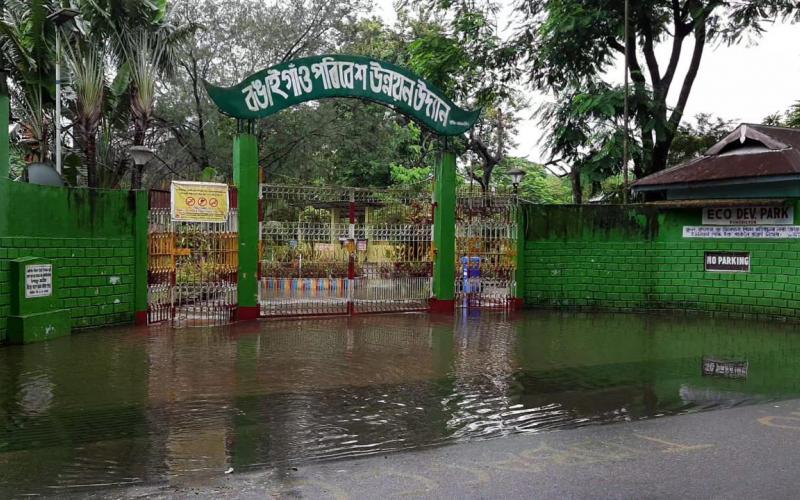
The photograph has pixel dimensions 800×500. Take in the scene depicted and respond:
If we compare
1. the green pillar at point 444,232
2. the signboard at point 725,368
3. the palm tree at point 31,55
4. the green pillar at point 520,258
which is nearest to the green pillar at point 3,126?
the palm tree at point 31,55

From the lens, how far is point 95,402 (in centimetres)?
674

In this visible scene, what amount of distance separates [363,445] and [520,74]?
19363mm

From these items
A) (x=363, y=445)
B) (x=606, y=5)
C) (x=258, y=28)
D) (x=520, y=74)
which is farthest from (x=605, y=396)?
(x=258, y=28)

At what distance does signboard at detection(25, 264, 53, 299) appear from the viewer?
10.3m

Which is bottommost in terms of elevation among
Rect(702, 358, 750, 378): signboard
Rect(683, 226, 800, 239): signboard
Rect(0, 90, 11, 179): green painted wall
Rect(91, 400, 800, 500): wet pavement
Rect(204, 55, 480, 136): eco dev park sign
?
Rect(91, 400, 800, 500): wet pavement

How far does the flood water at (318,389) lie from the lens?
208 inches

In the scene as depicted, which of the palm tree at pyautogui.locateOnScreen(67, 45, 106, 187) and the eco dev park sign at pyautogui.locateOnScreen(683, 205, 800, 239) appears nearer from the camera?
the eco dev park sign at pyautogui.locateOnScreen(683, 205, 800, 239)

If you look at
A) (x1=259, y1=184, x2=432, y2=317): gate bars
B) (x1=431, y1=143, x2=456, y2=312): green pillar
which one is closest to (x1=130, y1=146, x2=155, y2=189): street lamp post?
(x1=259, y1=184, x2=432, y2=317): gate bars

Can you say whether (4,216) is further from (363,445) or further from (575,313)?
(575,313)

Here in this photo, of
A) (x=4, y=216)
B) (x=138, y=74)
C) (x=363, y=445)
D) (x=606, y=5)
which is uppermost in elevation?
(x=606, y=5)

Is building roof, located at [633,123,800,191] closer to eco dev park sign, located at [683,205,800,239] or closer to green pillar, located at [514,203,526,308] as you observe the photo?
eco dev park sign, located at [683,205,800,239]

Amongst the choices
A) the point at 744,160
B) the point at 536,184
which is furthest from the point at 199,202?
the point at 536,184

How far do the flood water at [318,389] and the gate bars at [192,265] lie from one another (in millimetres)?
919

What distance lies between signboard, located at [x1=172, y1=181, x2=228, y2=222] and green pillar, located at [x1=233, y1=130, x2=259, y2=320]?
473mm
